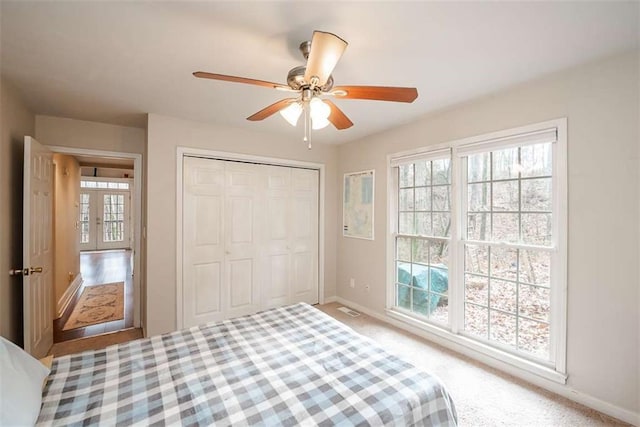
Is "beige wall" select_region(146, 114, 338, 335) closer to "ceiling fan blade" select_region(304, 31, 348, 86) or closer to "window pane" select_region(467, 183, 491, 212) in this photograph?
"ceiling fan blade" select_region(304, 31, 348, 86)

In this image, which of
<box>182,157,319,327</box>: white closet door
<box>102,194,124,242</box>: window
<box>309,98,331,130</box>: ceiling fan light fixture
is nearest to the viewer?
<box>309,98,331,130</box>: ceiling fan light fixture

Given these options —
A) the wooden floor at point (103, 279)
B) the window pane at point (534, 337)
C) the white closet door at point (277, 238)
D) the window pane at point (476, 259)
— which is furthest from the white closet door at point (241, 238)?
the window pane at point (534, 337)

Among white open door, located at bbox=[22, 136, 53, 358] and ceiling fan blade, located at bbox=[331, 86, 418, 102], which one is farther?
white open door, located at bbox=[22, 136, 53, 358]

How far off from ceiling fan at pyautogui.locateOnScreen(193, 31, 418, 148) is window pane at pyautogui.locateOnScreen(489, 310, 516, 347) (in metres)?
2.07

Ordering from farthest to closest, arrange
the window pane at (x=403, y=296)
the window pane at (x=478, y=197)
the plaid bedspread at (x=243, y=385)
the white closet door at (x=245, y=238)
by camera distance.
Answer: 1. the window pane at (x=403, y=296)
2. the white closet door at (x=245, y=238)
3. the window pane at (x=478, y=197)
4. the plaid bedspread at (x=243, y=385)

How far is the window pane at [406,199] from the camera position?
3226 millimetres

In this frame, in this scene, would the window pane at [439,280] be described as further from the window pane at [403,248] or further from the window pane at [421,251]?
the window pane at [403,248]

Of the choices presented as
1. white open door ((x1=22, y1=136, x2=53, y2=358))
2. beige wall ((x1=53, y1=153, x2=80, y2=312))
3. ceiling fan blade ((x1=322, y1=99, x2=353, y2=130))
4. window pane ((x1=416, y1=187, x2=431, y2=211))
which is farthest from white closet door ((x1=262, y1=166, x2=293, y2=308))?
beige wall ((x1=53, y1=153, x2=80, y2=312))

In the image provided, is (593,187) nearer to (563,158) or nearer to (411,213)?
(563,158)

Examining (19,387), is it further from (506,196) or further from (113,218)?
(113,218)

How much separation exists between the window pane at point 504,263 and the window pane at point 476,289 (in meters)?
0.13

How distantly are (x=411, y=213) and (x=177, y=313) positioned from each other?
9.21 feet

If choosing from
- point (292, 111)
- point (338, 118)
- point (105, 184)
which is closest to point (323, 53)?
point (292, 111)

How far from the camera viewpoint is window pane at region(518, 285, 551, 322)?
2.17 m
